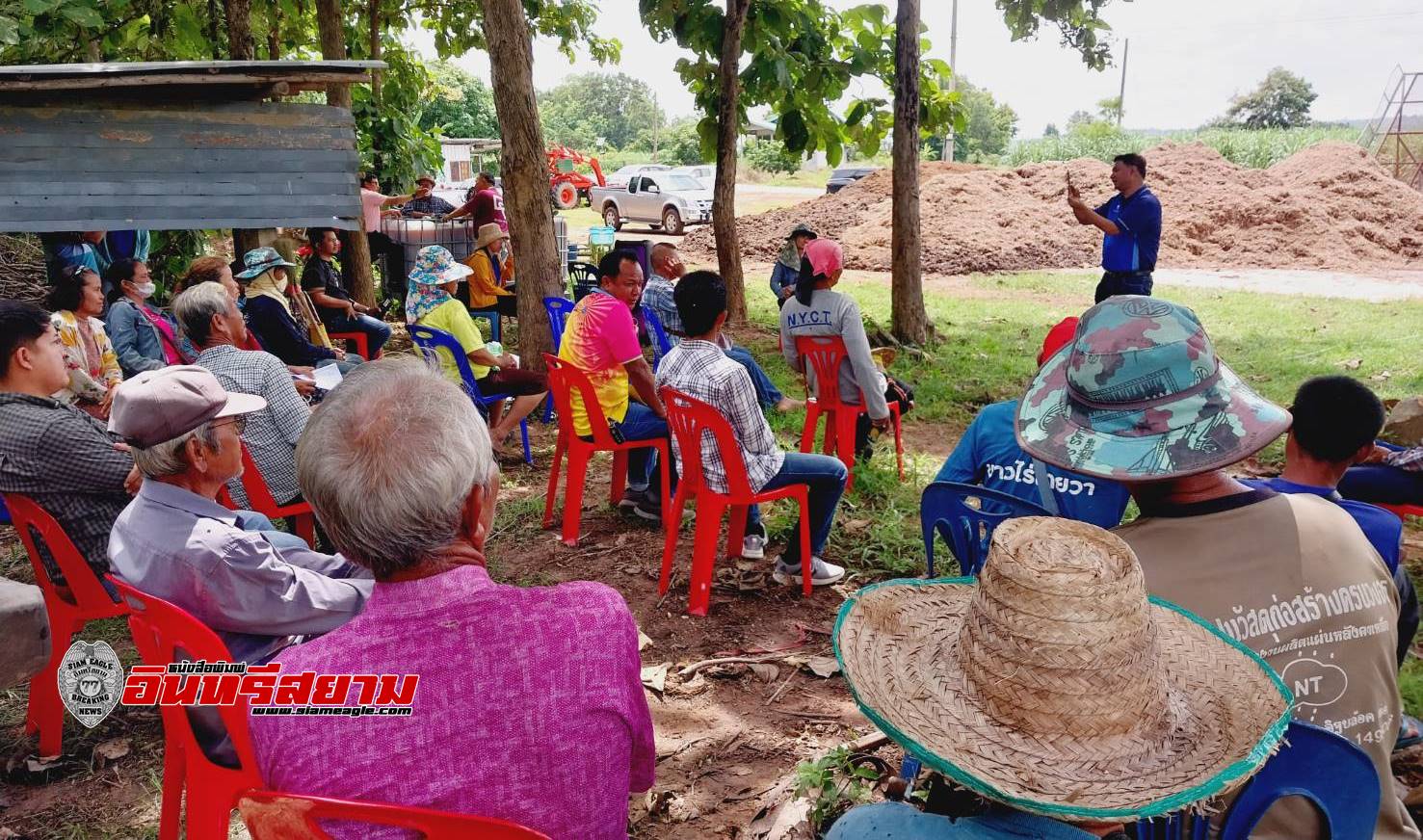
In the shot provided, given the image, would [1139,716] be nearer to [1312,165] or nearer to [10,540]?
[10,540]

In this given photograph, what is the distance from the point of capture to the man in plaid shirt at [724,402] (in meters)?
3.96

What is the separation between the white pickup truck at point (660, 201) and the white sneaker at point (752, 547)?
65.0 ft

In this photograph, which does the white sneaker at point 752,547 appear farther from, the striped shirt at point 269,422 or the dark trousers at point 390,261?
the dark trousers at point 390,261

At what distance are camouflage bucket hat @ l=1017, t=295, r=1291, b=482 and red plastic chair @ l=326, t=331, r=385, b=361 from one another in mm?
7107

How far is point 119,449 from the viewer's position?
3100 mm

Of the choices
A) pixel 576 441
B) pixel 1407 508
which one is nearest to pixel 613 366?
pixel 576 441

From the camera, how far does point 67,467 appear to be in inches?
119

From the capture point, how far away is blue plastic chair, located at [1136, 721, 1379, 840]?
1.47m

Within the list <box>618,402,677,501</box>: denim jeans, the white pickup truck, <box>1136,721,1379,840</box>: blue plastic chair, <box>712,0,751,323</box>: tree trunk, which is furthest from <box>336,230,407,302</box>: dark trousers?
the white pickup truck

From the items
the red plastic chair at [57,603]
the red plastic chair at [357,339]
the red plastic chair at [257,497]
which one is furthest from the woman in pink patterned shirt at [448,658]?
the red plastic chair at [357,339]

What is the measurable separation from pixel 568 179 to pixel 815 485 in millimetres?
20554

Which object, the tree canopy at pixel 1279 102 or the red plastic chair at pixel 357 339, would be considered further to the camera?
the tree canopy at pixel 1279 102

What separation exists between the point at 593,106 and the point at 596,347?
89543mm

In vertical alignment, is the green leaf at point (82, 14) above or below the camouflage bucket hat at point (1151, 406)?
above
